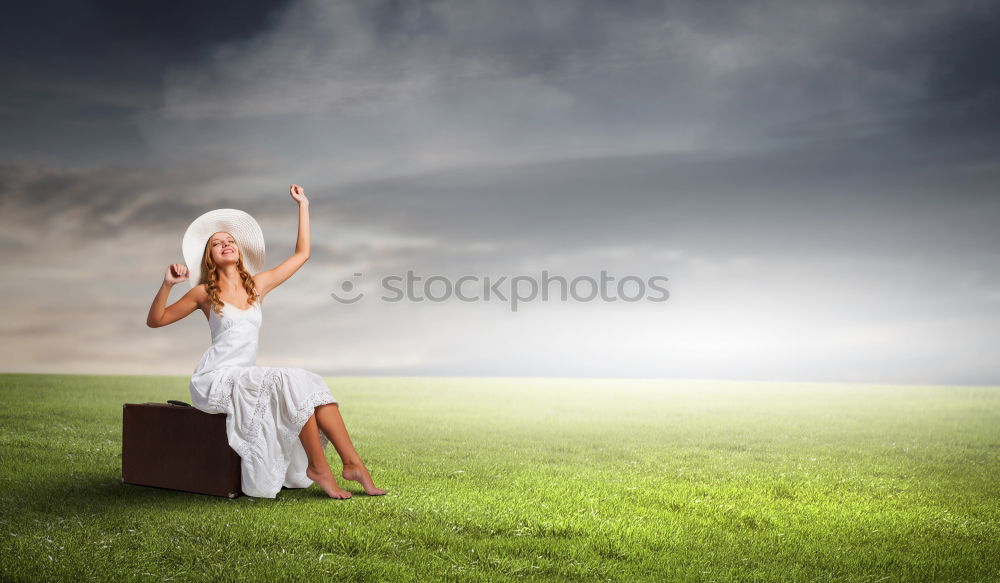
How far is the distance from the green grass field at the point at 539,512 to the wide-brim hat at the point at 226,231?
2.65m

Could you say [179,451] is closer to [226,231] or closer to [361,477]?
[361,477]

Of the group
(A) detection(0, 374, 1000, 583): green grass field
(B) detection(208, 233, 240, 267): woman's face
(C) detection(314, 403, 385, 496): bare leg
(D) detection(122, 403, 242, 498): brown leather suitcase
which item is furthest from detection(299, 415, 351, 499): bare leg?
(B) detection(208, 233, 240, 267): woman's face

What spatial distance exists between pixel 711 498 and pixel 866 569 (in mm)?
2762

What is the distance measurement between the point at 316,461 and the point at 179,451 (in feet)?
5.13

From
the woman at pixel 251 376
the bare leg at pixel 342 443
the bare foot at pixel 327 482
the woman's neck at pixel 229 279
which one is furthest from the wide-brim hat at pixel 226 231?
the bare foot at pixel 327 482

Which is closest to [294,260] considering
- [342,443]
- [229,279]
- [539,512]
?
[229,279]

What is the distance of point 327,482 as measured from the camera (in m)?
8.55

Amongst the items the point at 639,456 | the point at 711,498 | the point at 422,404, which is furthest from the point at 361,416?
the point at 711,498

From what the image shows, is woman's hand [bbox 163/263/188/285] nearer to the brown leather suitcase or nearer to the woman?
the woman

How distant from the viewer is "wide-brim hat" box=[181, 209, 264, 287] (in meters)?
9.20

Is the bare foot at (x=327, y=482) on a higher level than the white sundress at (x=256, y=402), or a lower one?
lower

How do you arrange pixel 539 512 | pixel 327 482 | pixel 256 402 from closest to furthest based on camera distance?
1. pixel 539 512
2. pixel 256 402
3. pixel 327 482

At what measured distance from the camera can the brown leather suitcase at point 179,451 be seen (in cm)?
837

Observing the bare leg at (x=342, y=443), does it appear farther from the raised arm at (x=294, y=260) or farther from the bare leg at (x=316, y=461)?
the raised arm at (x=294, y=260)
